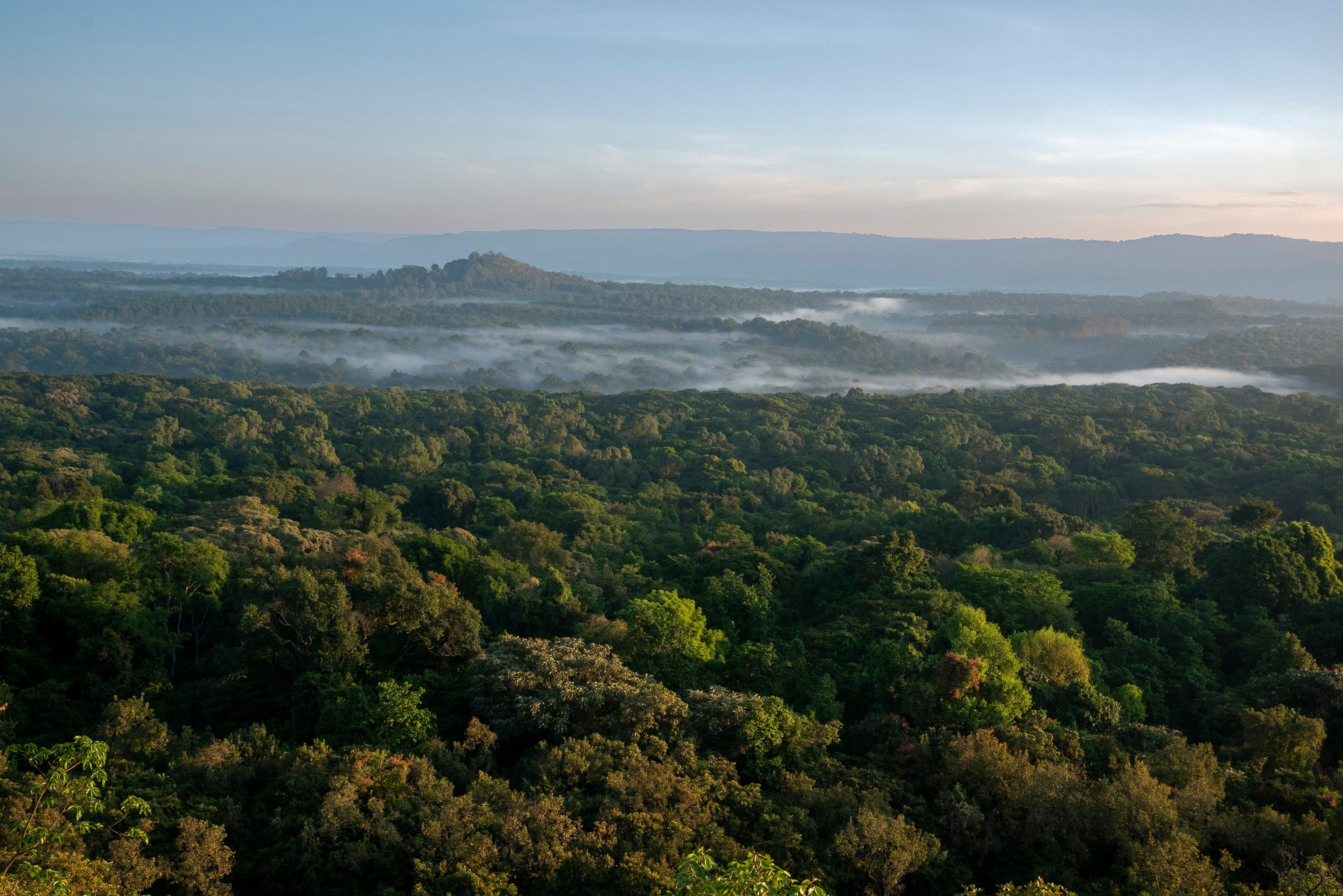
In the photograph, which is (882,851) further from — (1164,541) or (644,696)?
(1164,541)

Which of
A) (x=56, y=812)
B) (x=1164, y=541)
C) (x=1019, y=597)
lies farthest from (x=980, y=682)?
(x=56, y=812)

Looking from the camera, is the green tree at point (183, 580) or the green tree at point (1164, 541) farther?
the green tree at point (1164, 541)

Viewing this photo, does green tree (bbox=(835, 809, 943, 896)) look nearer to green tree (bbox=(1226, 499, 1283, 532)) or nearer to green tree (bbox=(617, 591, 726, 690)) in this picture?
green tree (bbox=(617, 591, 726, 690))

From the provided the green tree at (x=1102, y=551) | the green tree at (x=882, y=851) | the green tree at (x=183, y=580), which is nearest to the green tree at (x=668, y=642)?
the green tree at (x=882, y=851)

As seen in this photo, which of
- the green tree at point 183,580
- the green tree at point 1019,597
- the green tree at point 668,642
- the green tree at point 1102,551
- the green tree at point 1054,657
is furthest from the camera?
the green tree at point 1102,551

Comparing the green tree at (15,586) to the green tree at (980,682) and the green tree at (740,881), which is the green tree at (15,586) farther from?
the green tree at (980,682)

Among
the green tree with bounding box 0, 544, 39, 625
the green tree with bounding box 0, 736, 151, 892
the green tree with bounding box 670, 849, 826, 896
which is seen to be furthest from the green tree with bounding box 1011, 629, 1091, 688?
the green tree with bounding box 0, 544, 39, 625

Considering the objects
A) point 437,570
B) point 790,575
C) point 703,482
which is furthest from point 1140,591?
point 703,482

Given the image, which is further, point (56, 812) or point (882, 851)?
point (882, 851)

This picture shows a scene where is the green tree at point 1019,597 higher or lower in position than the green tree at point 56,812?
lower
